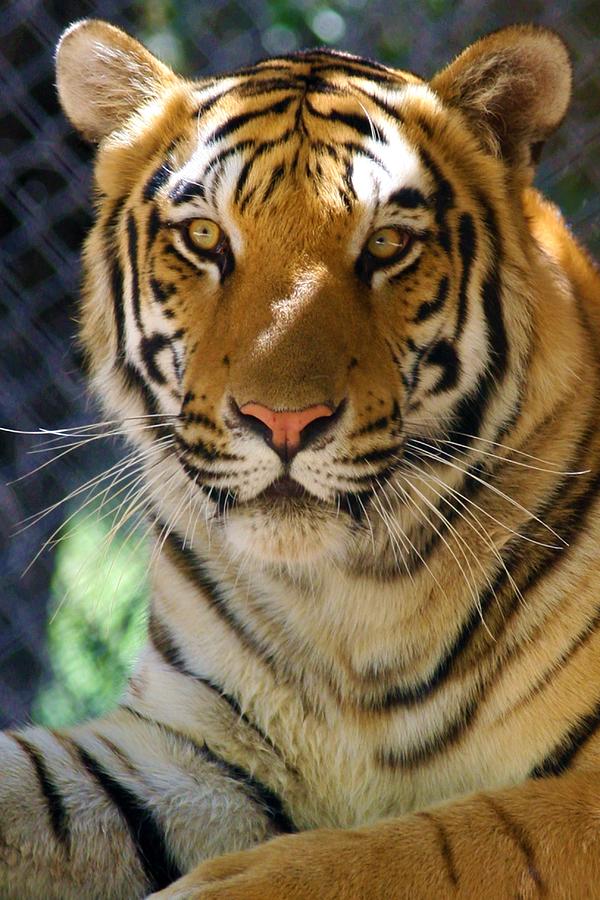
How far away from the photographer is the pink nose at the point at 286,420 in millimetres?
1230

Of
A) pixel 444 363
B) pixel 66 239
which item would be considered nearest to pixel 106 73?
pixel 444 363

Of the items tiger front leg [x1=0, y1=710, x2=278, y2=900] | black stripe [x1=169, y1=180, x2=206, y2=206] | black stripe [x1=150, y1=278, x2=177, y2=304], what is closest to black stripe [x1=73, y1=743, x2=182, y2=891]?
tiger front leg [x1=0, y1=710, x2=278, y2=900]

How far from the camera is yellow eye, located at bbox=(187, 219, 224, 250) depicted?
1400 millimetres

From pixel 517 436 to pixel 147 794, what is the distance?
573 mm

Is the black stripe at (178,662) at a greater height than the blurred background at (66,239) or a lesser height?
lesser

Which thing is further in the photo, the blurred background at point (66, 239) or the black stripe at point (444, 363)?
the blurred background at point (66, 239)

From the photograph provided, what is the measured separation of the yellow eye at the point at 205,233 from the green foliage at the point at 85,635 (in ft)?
4.46

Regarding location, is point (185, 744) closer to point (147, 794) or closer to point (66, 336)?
point (147, 794)

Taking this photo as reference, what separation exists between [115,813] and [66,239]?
1.57 metres

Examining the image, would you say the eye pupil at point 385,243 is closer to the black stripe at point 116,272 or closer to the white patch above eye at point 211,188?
the white patch above eye at point 211,188

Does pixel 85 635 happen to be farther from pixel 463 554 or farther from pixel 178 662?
pixel 463 554

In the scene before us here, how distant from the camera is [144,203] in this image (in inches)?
60.0

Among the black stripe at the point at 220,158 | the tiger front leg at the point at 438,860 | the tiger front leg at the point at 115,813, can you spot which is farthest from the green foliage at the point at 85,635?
the tiger front leg at the point at 438,860

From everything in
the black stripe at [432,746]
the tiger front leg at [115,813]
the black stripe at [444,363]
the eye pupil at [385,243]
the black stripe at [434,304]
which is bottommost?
the black stripe at [432,746]
